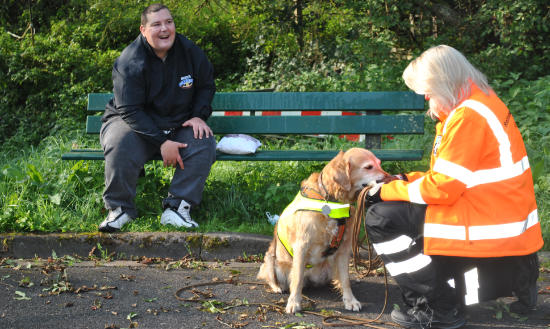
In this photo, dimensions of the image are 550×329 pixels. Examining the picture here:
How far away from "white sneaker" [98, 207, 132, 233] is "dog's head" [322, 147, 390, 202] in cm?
203

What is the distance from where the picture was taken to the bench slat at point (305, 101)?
568 cm

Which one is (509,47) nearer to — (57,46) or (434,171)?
(434,171)

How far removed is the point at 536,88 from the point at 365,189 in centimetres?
522

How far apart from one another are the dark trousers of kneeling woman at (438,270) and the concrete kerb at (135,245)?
1.60 metres

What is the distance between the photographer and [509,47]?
27.2 ft

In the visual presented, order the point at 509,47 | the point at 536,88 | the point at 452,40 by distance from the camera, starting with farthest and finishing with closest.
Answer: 1. the point at 452,40
2. the point at 509,47
3. the point at 536,88

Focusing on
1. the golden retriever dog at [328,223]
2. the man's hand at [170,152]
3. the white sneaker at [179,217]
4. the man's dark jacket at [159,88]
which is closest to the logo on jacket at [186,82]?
the man's dark jacket at [159,88]

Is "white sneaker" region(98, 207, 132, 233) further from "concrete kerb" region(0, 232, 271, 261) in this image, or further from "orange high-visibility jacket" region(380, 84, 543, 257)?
"orange high-visibility jacket" region(380, 84, 543, 257)

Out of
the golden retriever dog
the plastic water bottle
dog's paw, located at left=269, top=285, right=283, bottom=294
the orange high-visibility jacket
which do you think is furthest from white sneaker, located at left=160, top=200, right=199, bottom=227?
the orange high-visibility jacket

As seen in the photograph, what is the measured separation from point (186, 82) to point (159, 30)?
491 mm

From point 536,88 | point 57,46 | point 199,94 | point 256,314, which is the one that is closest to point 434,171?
point 256,314

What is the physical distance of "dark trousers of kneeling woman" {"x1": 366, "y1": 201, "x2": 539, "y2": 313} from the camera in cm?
327

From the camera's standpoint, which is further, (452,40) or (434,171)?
(452,40)

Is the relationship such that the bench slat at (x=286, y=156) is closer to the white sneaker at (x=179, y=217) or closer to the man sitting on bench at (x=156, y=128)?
the man sitting on bench at (x=156, y=128)
